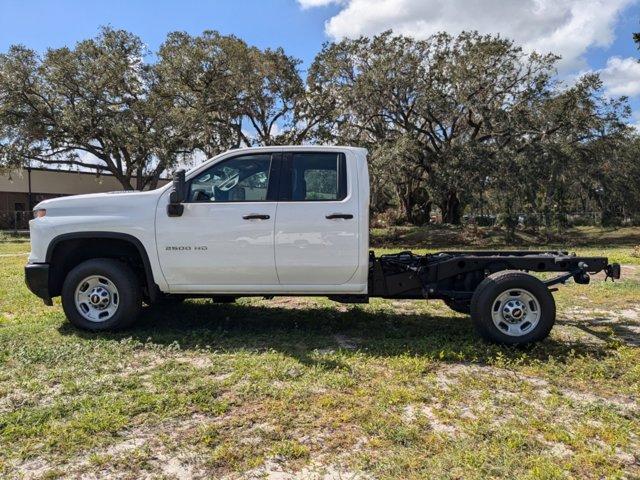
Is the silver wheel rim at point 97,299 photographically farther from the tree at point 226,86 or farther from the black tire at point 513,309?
the tree at point 226,86

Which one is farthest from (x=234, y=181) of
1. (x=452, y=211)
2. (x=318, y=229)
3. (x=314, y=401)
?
(x=452, y=211)

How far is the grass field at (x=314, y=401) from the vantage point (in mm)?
3236

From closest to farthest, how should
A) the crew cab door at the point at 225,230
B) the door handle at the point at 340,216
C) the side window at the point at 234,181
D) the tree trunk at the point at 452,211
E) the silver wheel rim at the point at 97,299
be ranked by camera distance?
the door handle at the point at 340,216 → the crew cab door at the point at 225,230 → the side window at the point at 234,181 → the silver wheel rim at the point at 97,299 → the tree trunk at the point at 452,211

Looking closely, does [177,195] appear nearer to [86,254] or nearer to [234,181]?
[234,181]

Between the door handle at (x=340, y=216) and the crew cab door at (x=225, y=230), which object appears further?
the crew cab door at (x=225, y=230)

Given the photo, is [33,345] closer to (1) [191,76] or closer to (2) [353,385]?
(2) [353,385]

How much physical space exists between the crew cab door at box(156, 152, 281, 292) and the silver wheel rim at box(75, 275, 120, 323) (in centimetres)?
76

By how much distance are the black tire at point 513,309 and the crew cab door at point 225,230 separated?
2275mm

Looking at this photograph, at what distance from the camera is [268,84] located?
26859mm

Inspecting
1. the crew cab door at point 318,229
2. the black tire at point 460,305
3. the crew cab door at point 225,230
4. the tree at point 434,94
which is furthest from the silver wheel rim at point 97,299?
the tree at point 434,94

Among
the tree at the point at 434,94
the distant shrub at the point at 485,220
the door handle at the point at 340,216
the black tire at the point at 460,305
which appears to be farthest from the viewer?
the distant shrub at the point at 485,220

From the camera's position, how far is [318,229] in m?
5.77

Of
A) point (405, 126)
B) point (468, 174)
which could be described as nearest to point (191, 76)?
point (405, 126)

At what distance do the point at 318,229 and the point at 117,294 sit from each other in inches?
98.1
